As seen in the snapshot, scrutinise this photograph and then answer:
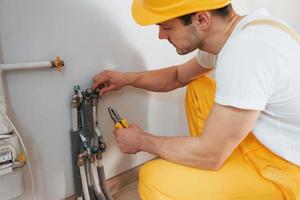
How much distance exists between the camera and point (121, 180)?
4.13 ft

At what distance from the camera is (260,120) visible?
2.64 ft

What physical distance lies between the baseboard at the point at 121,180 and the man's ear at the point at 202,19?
28.8 inches

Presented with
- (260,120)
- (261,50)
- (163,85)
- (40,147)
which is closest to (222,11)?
(261,50)

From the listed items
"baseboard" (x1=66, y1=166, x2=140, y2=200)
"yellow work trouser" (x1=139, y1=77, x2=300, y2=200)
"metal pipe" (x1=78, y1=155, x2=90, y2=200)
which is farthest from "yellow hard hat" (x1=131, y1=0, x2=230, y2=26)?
"baseboard" (x1=66, y1=166, x2=140, y2=200)

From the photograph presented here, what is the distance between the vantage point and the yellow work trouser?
832mm

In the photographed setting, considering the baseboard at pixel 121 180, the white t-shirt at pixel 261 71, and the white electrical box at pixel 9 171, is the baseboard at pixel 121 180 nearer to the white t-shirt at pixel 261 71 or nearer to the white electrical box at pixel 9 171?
the white electrical box at pixel 9 171

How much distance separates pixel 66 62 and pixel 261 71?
59cm

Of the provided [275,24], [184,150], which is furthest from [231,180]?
[275,24]

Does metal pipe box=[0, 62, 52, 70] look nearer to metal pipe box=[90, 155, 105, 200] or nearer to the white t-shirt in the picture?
metal pipe box=[90, 155, 105, 200]

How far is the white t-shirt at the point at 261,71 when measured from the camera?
679mm

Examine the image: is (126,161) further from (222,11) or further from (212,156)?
(222,11)

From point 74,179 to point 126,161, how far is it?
0.26 m

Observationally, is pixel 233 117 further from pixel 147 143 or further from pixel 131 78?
pixel 131 78

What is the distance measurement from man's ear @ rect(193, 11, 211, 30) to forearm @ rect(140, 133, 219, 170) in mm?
302
